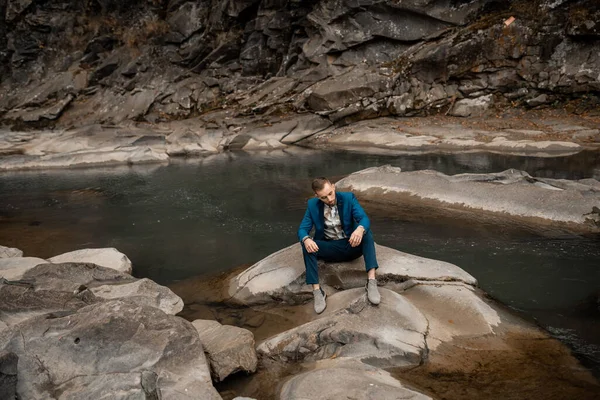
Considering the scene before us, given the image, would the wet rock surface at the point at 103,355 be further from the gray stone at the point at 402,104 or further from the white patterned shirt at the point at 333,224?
the gray stone at the point at 402,104

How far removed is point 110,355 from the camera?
4672 millimetres

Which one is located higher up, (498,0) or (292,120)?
(498,0)

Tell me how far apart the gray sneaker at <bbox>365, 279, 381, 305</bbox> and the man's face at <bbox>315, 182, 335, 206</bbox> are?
112cm

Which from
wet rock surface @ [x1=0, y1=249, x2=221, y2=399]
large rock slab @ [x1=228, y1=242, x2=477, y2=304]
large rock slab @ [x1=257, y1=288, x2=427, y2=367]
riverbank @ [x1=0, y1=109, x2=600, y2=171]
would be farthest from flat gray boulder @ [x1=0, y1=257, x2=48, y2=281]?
riverbank @ [x1=0, y1=109, x2=600, y2=171]

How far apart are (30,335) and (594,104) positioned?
23.3 m

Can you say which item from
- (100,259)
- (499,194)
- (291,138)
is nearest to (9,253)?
(100,259)

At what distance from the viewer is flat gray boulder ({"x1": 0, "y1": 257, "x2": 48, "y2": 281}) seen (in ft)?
24.2

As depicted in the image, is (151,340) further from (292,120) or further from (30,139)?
(30,139)

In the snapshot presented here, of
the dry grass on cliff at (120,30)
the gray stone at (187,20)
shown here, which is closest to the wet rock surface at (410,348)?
the gray stone at (187,20)

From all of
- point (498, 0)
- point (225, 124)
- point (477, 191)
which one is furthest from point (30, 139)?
point (498, 0)

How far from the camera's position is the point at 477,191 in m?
11.1

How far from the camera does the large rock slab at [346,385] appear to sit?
4.14 meters

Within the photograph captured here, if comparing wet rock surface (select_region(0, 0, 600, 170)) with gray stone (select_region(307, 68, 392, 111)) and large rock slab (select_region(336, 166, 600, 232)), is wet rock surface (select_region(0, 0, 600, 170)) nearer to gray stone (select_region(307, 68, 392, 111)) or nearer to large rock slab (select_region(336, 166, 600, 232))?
gray stone (select_region(307, 68, 392, 111))

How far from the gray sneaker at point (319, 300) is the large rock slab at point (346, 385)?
1.16m
